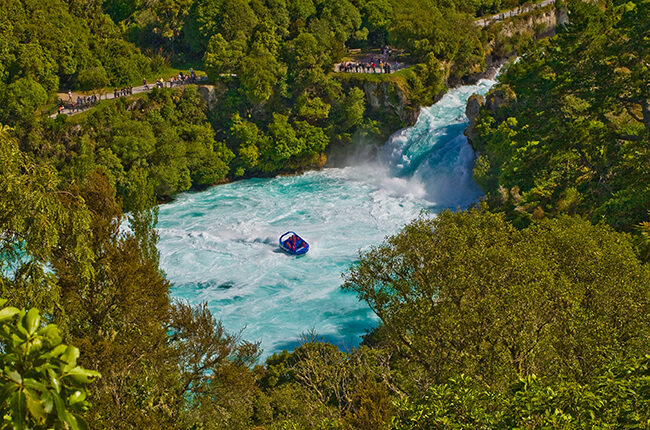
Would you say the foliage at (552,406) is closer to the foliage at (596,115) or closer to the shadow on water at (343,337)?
the foliage at (596,115)

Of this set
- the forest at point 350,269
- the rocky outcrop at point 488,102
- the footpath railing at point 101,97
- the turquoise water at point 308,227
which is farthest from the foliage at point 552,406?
the footpath railing at point 101,97

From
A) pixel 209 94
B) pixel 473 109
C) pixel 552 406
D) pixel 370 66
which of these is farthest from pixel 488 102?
pixel 552 406

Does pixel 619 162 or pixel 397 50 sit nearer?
pixel 619 162

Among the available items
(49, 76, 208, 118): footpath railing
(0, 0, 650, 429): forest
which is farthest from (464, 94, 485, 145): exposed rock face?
(49, 76, 208, 118): footpath railing

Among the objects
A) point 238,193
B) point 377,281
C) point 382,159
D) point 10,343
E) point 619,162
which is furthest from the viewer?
point 382,159

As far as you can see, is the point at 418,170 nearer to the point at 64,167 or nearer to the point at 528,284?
the point at 64,167

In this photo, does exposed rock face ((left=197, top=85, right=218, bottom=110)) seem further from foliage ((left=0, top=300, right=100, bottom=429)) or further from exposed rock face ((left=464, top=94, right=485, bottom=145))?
foliage ((left=0, top=300, right=100, bottom=429))

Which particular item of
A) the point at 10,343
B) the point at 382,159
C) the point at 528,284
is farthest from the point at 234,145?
the point at 10,343
